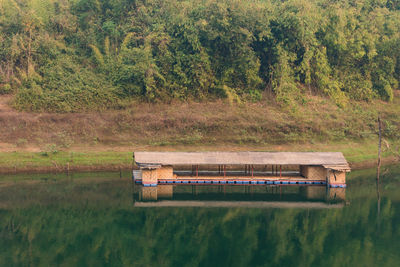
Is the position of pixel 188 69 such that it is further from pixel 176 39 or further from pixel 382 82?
pixel 382 82

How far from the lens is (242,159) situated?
32594 millimetres

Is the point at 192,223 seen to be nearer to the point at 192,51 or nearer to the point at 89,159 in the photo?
the point at 89,159

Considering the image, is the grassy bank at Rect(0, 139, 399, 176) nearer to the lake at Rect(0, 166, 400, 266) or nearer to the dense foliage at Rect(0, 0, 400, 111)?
the lake at Rect(0, 166, 400, 266)

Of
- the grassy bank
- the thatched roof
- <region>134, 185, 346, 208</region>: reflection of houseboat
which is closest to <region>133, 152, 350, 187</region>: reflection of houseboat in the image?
the thatched roof

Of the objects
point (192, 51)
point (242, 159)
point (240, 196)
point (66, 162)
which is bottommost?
point (240, 196)

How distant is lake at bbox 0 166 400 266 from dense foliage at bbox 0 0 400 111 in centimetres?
1133

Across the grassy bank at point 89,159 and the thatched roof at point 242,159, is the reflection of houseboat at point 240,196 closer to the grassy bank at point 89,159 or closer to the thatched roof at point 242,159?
the thatched roof at point 242,159

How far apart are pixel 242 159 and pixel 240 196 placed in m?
2.74

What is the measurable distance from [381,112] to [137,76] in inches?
949

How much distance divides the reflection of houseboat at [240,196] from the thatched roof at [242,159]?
193cm

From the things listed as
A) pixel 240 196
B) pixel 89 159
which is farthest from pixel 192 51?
pixel 240 196

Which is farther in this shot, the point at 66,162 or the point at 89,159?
the point at 89,159

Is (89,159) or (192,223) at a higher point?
(89,159)

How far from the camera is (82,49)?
156ft
